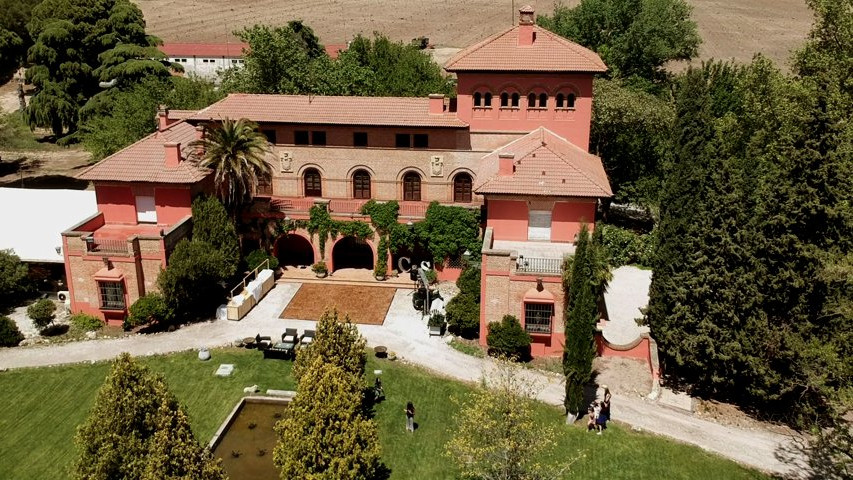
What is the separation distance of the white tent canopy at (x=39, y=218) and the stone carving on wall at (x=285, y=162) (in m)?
10.4

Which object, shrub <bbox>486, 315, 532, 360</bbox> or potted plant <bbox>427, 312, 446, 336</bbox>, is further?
potted plant <bbox>427, 312, 446, 336</bbox>

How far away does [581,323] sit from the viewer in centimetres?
2672

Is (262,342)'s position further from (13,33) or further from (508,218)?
(13,33)

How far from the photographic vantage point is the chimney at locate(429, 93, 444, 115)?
131 feet

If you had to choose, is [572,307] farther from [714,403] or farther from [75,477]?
[75,477]

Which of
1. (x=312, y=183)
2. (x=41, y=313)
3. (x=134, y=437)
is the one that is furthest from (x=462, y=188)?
(x=134, y=437)

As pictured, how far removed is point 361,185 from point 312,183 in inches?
116

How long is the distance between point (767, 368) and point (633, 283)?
49.3 ft

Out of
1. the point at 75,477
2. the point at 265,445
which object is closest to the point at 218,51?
the point at 265,445

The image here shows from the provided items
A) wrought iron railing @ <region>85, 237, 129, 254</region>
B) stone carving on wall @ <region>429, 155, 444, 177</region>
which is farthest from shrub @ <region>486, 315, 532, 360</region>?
wrought iron railing @ <region>85, 237, 129, 254</region>

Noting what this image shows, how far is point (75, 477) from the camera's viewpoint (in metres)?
18.7

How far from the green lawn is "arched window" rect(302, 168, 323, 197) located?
12498 mm

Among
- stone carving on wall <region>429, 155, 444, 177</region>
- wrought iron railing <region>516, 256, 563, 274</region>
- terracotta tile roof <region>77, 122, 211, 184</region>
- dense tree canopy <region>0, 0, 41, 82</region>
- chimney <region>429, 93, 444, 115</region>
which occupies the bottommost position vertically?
wrought iron railing <region>516, 256, 563, 274</region>

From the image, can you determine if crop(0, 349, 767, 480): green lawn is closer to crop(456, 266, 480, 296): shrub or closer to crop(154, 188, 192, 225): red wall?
crop(456, 266, 480, 296): shrub
